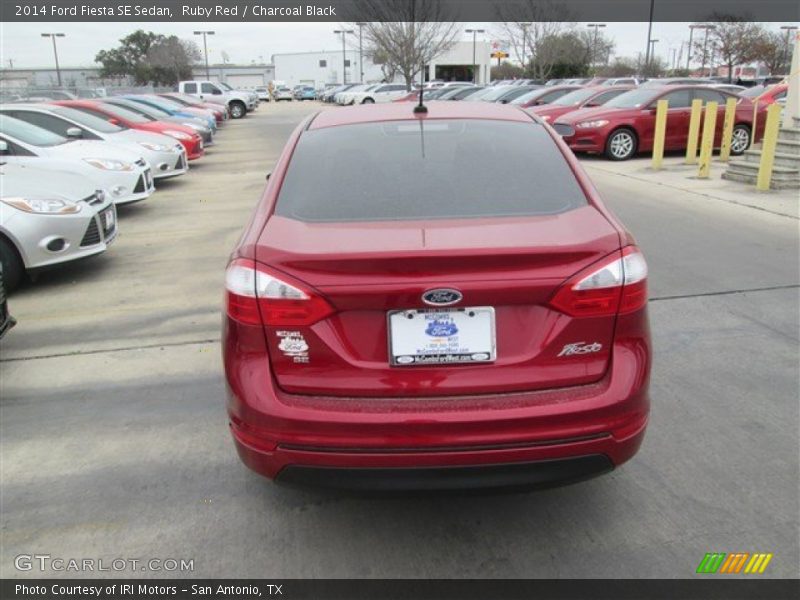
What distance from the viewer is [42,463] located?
343cm

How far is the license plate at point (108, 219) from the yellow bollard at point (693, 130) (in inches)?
435

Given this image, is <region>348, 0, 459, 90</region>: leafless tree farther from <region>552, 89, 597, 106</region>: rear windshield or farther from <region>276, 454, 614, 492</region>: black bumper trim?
<region>276, 454, 614, 492</region>: black bumper trim

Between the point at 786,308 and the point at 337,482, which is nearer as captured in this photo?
the point at 337,482

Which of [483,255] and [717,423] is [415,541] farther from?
[717,423]

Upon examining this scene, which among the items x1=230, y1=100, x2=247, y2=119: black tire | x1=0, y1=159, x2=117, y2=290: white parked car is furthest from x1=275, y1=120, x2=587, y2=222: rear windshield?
x1=230, y1=100, x2=247, y2=119: black tire

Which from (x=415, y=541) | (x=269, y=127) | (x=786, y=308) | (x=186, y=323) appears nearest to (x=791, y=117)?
(x=786, y=308)

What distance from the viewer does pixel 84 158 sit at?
951 cm

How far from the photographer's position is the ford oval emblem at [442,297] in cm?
229

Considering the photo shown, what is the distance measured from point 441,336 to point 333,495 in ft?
2.33

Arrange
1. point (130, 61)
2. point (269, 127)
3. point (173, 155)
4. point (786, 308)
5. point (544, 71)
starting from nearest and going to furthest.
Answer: point (786, 308) < point (173, 155) < point (269, 127) < point (544, 71) < point (130, 61)

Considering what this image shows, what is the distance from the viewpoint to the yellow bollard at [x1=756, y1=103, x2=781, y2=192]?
9.87 meters

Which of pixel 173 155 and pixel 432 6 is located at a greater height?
pixel 432 6

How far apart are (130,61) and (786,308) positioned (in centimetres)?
9629

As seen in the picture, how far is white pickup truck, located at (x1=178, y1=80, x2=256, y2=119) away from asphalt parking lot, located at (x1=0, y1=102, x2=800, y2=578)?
33.9m
